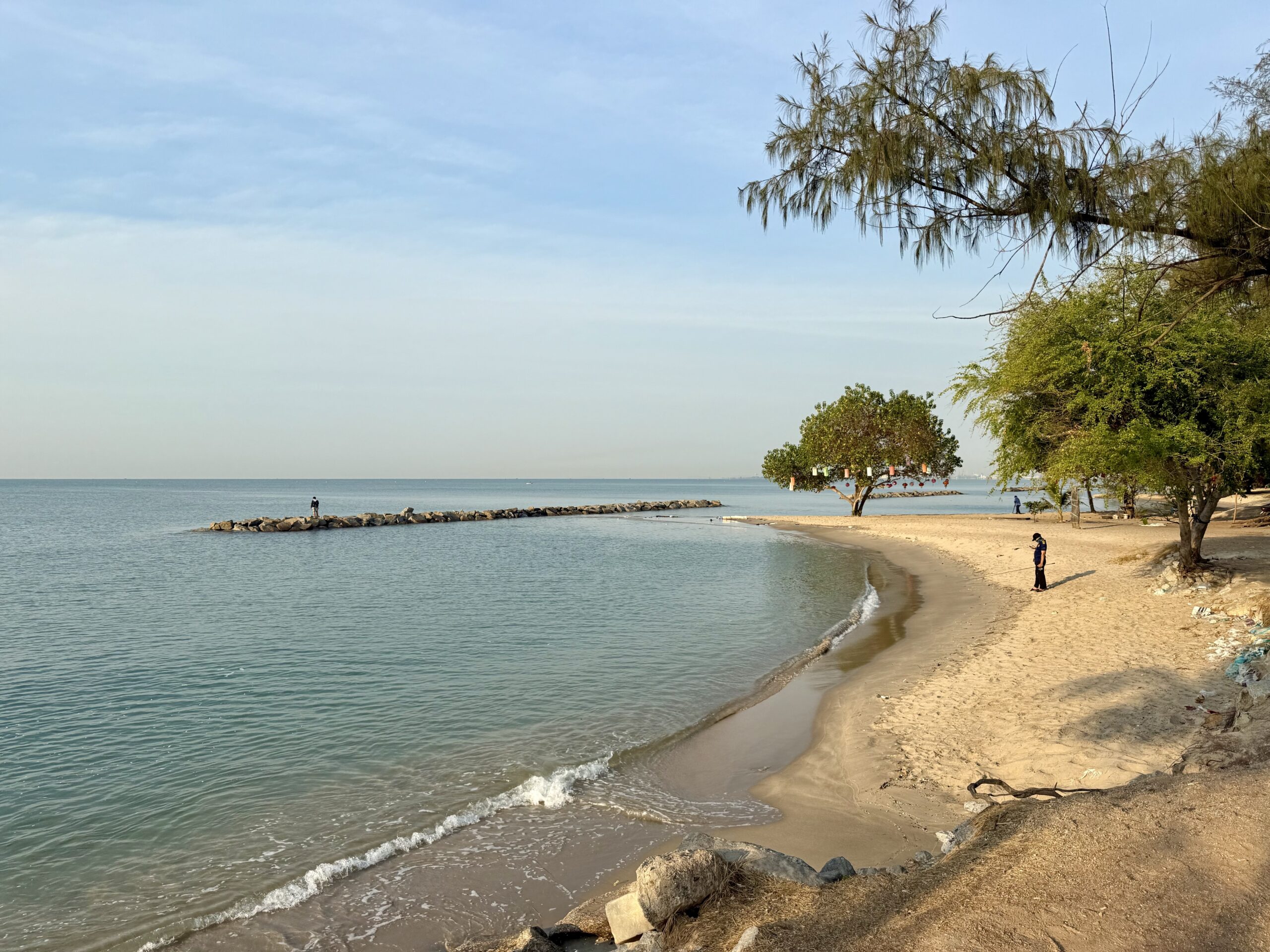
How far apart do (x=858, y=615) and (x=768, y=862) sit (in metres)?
18.6

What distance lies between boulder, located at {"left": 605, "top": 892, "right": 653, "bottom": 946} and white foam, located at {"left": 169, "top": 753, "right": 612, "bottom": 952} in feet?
12.7

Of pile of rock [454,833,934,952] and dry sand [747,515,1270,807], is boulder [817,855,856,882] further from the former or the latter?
dry sand [747,515,1270,807]

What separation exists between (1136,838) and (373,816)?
837 cm

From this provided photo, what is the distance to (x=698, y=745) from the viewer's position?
12250 millimetres

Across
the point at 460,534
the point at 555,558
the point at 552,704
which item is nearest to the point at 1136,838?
the point at 552,704

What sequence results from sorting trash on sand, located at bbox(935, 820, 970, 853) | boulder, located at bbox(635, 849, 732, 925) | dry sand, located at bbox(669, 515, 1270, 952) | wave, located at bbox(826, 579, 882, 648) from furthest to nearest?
wave, located at bbox(826, 579, 882, 648), trash on sand, located at bbox(935, 820, 970, 853), boulder, located at bbox(635, 849, 732, 925), dry sand, located at bbox(669, 515, 1270, 952)

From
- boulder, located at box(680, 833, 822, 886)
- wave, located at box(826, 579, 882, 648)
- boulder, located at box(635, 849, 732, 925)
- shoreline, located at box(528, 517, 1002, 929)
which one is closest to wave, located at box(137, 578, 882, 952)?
shoreline, located at box(528, 517, 1002, 929)

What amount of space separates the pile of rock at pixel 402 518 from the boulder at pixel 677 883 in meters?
68.6

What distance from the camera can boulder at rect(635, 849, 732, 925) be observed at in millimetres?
5613

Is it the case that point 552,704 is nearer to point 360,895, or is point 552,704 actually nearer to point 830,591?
point 360,895

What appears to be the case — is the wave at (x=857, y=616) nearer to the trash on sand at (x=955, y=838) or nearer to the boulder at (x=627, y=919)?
the trash on sand at (x=955, y=838)

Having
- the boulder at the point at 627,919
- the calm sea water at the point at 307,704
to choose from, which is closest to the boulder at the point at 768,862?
the boulder at the point at 627,919

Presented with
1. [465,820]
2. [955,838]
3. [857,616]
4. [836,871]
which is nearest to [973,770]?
[955,838]

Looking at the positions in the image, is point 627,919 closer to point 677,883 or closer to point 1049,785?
point 677,883
